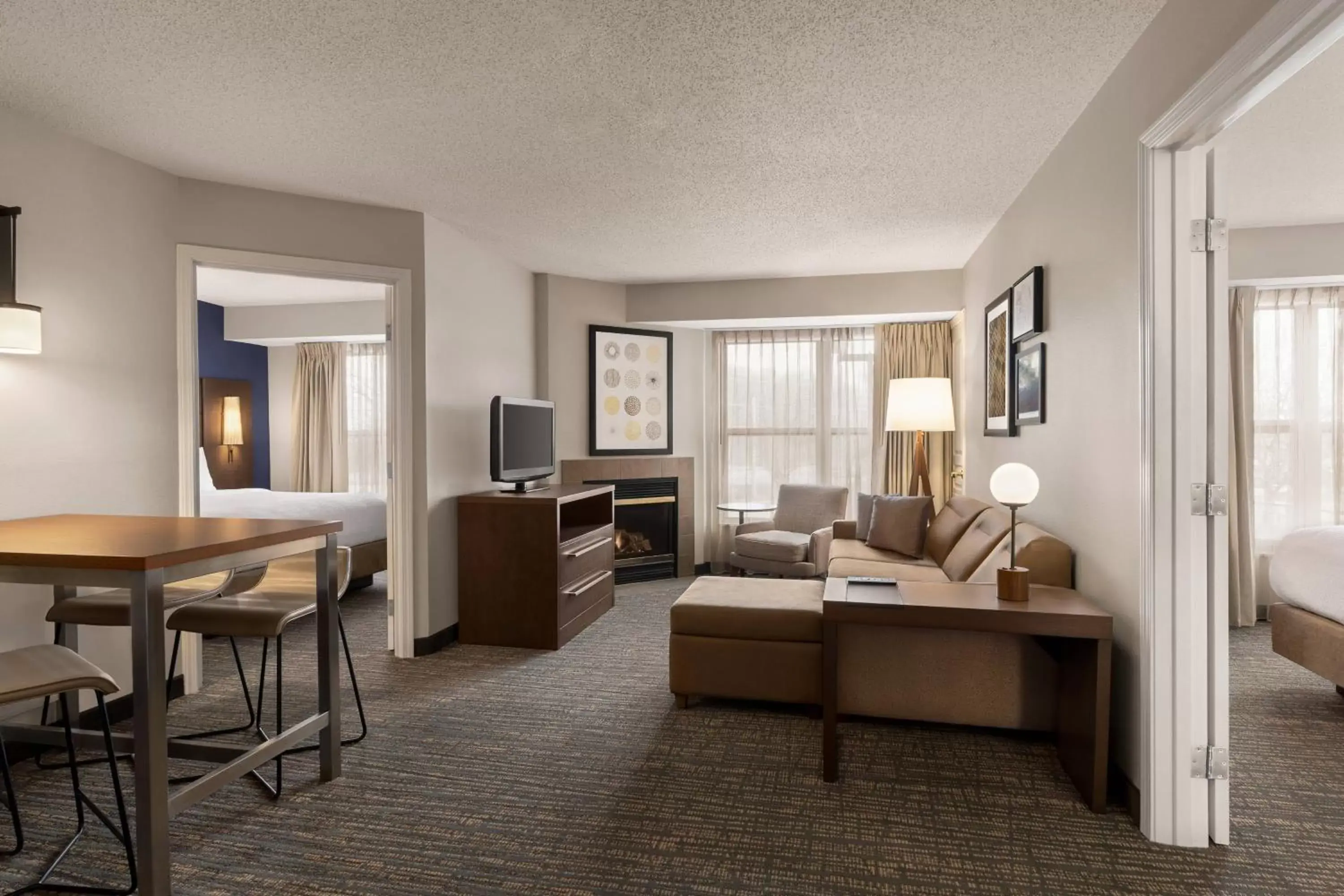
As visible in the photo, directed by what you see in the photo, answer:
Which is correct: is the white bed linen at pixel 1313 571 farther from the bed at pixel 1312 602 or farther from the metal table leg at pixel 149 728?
the metal table leg at pixel 149 728

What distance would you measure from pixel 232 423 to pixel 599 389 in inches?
162

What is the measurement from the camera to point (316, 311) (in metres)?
7.07

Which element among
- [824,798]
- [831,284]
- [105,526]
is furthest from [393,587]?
[831,284]

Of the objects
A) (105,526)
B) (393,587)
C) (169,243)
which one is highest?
(169,243)

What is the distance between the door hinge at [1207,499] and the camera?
2105 millimetres

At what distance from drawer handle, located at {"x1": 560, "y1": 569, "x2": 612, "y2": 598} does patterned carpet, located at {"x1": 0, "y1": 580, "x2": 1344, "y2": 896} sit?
0.94m

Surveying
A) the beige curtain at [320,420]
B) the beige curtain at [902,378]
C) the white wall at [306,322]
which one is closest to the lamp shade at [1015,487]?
the beige curtain at [902,378]

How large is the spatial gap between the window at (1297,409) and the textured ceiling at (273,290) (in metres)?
6.26

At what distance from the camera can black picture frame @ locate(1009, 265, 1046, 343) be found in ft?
10.9

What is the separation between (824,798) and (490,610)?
2.50 m

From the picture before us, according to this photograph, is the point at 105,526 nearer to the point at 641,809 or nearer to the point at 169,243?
the point at 169,243

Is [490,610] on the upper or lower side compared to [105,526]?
lower

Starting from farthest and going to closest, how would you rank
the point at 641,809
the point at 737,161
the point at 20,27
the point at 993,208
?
1. the point at 993,208
2. the point at 737,161
3. the point at 641,809
4. the point at 20,27

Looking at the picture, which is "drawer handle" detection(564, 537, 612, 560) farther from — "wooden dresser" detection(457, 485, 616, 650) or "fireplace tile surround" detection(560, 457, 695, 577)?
"fireplace tile surround" detection(560, 457, 695, 577)
